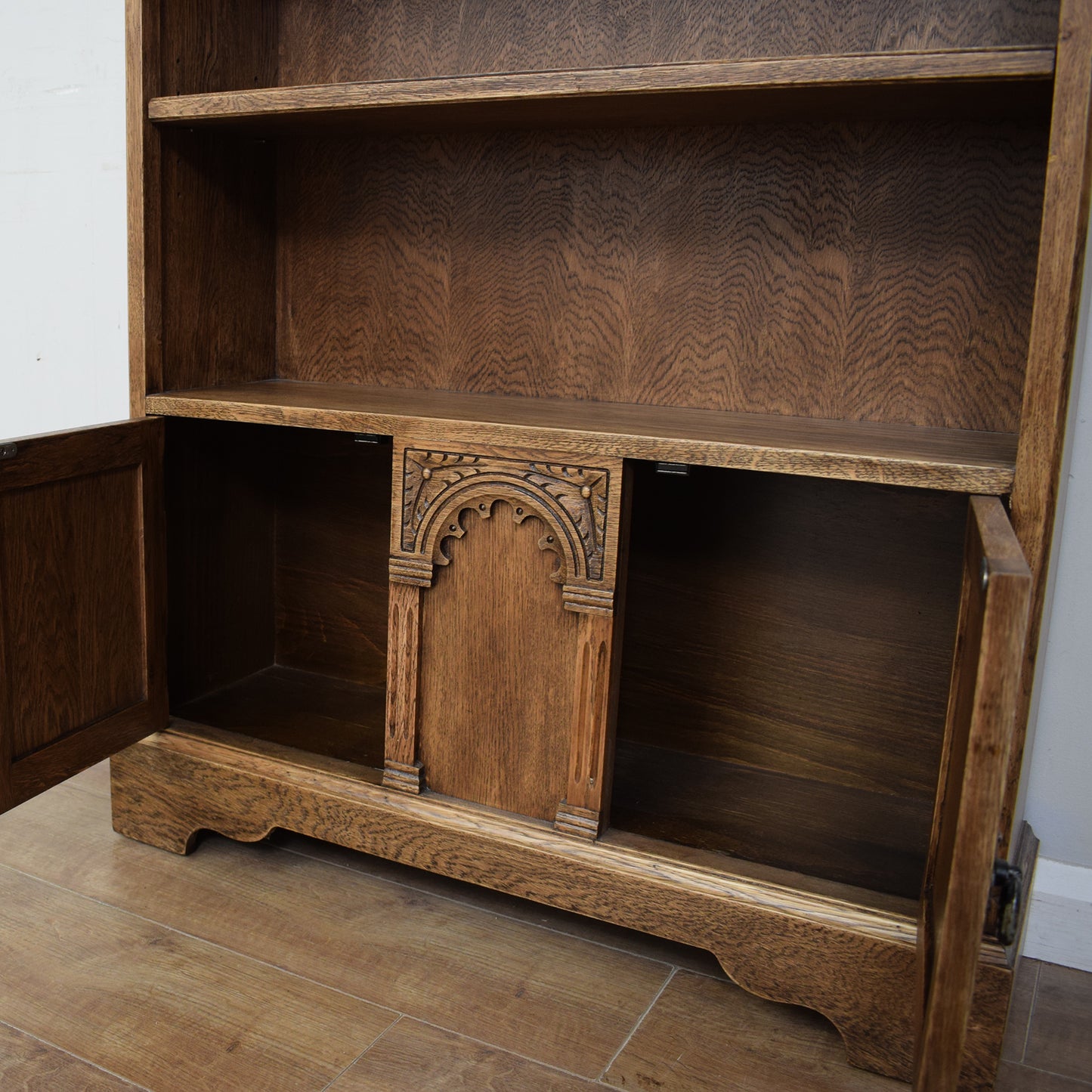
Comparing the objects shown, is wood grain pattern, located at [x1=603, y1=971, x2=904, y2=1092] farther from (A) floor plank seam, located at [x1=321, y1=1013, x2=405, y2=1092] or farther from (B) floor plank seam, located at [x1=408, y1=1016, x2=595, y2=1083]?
(A) floor plank seam, located at [x1=321, y1=1013, x2=405, y2=1092]

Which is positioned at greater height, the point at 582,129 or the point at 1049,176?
the point at 582,129

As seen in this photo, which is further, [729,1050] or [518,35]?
[518,35]

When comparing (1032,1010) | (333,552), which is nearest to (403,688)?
(333,552)

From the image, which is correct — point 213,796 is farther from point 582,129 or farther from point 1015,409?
point 1015,409

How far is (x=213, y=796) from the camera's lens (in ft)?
5.74

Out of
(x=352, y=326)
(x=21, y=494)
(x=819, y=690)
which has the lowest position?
(x=819, y=690)

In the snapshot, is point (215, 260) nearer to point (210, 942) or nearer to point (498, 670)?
point (498, 670)

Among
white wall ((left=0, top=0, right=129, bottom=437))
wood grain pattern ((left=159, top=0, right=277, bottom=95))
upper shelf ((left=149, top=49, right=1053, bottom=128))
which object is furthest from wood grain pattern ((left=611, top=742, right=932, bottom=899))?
white wall ((left=0, top=0, right=129, bottom=437))

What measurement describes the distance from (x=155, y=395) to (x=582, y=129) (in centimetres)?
85

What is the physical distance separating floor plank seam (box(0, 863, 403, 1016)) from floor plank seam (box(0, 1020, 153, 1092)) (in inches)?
10.2

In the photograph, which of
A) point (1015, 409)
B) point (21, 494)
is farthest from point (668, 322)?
point (21, 494)

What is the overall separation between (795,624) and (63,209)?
1.86 metres

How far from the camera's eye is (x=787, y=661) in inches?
71.7

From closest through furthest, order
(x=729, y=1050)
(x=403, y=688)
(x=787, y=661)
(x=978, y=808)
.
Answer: (x=978, y=808)
(x=729, y=1050)
(x=403, y=688)
(x=787, y=661)
